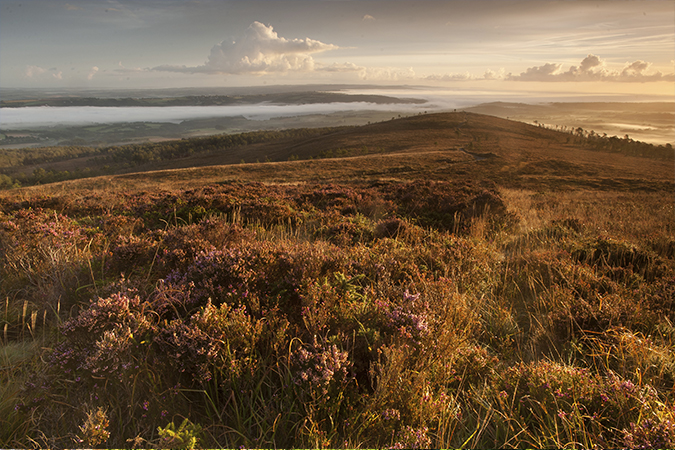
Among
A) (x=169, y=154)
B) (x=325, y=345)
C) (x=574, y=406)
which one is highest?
(x=169, y=154)

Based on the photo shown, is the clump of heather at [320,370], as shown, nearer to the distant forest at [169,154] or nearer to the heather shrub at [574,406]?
the heather shrub at [574,406]

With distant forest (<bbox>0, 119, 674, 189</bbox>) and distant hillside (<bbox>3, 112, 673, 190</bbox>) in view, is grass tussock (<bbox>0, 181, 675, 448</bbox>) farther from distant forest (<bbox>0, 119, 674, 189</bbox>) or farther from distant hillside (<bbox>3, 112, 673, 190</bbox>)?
distant forest (<bbox>0, 119, 674, 189</bbox>)

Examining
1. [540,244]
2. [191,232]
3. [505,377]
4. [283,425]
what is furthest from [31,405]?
[540,244]

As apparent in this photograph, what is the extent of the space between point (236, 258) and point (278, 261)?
0.41m

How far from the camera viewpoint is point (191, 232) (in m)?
A: 4.30

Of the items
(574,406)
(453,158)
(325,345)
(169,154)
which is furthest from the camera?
(169,154)

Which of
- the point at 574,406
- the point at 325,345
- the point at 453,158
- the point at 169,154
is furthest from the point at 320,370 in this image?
the point at 169,154

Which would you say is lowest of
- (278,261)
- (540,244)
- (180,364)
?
(540,244)

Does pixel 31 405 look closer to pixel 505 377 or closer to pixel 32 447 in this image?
pixel 32 447

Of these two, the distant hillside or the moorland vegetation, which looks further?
the distant hillside

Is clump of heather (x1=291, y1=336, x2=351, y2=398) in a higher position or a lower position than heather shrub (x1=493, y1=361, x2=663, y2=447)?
higher

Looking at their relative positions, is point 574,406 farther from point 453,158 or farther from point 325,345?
point 453,158

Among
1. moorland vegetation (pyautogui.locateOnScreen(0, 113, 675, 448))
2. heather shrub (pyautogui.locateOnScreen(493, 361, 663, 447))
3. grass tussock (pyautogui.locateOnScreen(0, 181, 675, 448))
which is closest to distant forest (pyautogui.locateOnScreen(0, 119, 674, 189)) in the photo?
moorland vegetation (pyautogui.locateOnScreen(0, 113, 675, 448))

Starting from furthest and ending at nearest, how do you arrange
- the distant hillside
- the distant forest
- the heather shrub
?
the distant forest, the distant hillside, the heather shrub
